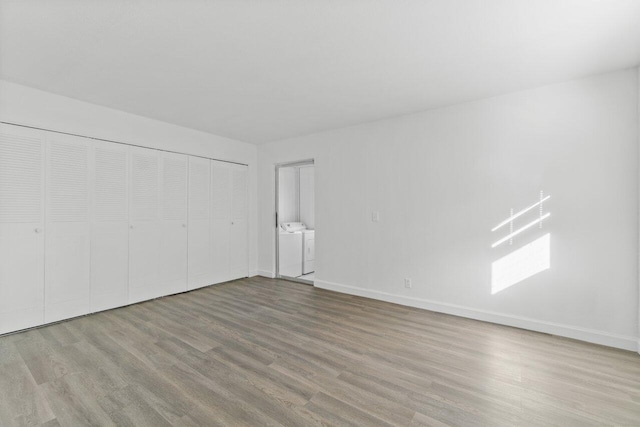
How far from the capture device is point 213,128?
454cm

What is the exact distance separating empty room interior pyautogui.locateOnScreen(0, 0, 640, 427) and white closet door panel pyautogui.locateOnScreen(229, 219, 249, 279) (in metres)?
0.50

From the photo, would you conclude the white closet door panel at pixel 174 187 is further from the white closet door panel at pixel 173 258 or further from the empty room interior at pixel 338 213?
the white closet door panel at pixel 173 258

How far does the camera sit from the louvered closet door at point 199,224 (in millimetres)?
4559

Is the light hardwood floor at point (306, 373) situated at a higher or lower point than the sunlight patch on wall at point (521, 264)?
lower

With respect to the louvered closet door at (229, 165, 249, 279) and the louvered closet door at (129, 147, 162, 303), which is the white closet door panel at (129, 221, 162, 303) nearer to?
the louvered closet door at (129, 147, 162, 303)

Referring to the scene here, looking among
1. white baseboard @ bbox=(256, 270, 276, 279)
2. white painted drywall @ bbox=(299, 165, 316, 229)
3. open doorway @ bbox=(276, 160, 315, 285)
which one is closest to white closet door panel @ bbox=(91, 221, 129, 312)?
white baseboard @ bbox=(256, 270, 276, 279)

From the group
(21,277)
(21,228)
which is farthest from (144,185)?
(21,277)

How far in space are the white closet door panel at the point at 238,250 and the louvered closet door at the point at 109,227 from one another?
170cm

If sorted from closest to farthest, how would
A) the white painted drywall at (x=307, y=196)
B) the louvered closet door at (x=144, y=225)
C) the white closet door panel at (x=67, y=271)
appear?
the white closet door panel at (x=67, y=271) → the louvered closet door at (x=144, y=225) → the white painted drywall at (x=307, y=196)

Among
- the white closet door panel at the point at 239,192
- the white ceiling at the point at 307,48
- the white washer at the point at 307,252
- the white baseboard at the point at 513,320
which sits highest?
the white ceiling at the point at 307,48

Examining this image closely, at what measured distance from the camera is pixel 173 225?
14.2ft

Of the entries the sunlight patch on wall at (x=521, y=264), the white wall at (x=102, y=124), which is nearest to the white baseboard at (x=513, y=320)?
the sunlight patch on wall at (x=521, y=264)

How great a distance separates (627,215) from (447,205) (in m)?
1.57

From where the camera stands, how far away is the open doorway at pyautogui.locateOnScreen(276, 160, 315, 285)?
5.42 meters
